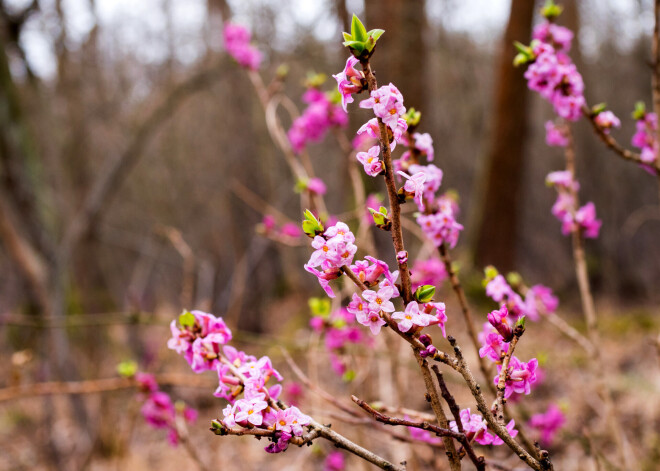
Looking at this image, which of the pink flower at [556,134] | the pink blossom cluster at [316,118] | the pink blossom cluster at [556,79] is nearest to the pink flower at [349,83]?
the pink blossom cluster at [556,79]

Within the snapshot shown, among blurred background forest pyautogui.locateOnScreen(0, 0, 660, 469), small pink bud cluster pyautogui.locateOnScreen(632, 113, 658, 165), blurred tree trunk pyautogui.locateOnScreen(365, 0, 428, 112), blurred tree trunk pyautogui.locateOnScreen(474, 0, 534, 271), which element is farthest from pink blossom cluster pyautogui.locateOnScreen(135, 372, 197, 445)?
blurred tree trunk pyautogui.locateOnScreen(474, 0, 534, 271)

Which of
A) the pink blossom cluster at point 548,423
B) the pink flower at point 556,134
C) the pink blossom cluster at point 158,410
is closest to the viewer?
the pink blossom cluster at point 158,410

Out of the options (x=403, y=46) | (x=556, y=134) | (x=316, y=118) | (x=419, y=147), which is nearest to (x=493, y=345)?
(x=419, y=147)

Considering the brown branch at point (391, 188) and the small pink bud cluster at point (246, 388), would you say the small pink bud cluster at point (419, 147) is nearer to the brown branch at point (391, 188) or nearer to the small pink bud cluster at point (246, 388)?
the brown branch at point (391, 188)

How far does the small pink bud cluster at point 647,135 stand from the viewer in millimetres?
1784

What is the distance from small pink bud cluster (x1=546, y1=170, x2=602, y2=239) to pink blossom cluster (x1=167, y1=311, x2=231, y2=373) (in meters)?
1.47

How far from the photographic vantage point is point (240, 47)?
3.20 metres

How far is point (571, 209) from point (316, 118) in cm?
146

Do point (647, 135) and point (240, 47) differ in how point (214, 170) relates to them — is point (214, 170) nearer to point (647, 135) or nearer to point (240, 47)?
point (240, 47)

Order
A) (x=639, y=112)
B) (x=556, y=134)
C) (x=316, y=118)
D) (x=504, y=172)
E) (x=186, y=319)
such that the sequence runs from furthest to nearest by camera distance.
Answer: (x=504, y=172) < (x=316, y=118) < (x=556, y=134) < (x=639, y=112) < (x=186, y=319)

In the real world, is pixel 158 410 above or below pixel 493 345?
below

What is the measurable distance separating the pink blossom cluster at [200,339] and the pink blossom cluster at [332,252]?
41 cm

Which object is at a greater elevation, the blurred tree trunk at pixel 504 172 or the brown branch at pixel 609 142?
the brown branch at pixel 609 142

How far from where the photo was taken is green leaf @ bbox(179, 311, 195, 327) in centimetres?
120
